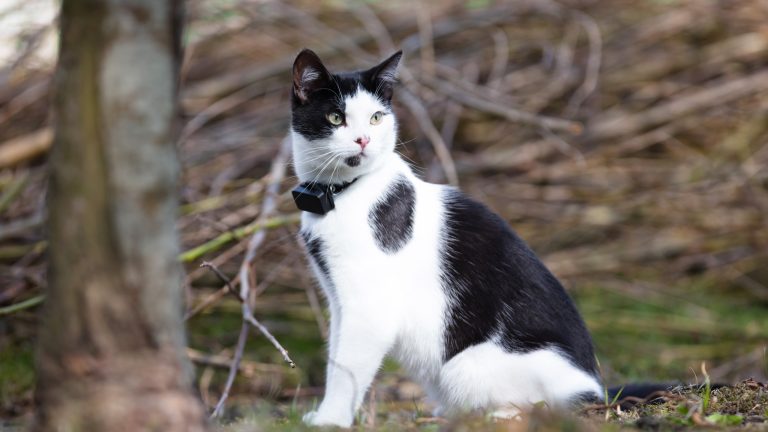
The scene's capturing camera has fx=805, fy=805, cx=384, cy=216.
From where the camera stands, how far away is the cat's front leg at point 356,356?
2.69m

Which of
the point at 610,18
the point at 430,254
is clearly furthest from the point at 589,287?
the point at 430,254

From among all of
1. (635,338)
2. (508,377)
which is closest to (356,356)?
(508,377)

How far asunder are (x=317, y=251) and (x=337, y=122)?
0.47m

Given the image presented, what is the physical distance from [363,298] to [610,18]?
4.74m

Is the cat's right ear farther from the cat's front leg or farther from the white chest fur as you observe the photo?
the cat's front leg

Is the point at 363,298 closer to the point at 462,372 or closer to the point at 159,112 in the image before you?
the point at 462,372

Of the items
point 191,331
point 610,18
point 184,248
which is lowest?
point 191,331

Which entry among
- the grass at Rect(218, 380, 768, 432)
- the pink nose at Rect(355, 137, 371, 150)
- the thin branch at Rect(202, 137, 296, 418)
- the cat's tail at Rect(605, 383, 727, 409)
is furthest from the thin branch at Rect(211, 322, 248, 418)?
the cat's tail at Rect(605, 383, 727, 409)

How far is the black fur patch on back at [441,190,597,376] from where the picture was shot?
2812 millimetres

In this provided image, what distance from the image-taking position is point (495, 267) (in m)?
2.89

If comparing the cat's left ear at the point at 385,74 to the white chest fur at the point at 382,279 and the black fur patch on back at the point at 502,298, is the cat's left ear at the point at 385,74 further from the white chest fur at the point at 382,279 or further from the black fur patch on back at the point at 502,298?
the black fur patch on back at the point at 502,298

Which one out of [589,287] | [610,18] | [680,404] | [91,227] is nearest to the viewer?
[91,227]

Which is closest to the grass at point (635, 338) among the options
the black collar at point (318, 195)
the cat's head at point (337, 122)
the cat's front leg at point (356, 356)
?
the cat's front leg at point (356, 356)

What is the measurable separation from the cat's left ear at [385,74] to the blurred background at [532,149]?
1.60m
